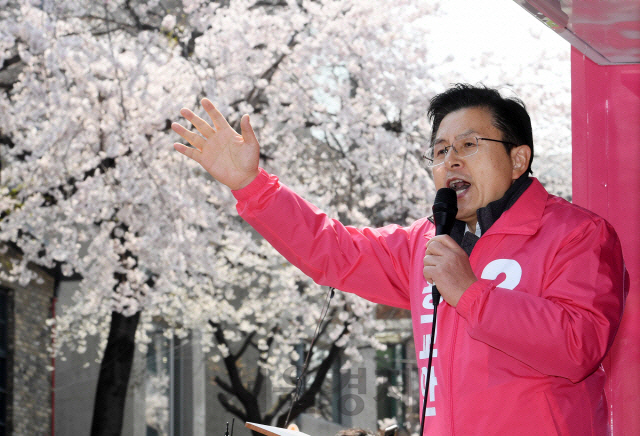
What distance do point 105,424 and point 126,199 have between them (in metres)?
2.07

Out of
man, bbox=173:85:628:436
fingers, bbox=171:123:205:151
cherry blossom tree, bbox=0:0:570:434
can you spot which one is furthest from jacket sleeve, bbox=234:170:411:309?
cherry blossom tree, bbox=0:0:570:434

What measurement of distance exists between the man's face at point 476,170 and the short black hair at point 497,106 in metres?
0.02

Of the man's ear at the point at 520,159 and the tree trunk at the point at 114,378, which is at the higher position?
the man's ear at the point at 520,159

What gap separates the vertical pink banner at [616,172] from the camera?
66.9 inches

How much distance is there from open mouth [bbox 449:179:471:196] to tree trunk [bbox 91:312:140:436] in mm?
5463

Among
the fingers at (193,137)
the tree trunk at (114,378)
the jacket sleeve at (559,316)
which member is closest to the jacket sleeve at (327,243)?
the fingers at (193,137)

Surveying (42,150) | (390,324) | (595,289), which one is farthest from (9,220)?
(595,289)

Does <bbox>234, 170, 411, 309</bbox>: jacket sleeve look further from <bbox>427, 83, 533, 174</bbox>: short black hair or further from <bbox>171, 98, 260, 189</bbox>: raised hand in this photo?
<bbox>427, 83, 533, 174</bbox>: short black hair

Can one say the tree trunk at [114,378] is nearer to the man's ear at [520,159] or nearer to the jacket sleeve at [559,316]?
the man's ear at [520,159]

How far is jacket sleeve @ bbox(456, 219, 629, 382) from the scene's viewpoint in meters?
1.26

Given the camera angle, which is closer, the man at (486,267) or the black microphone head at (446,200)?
the man at (486,267)

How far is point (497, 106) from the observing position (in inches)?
65.0

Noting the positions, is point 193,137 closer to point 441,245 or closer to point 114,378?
point 441,245

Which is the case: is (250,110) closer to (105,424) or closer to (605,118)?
(105,424)
